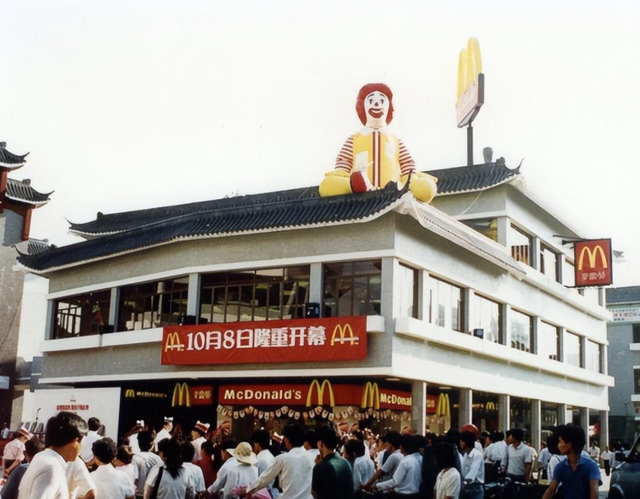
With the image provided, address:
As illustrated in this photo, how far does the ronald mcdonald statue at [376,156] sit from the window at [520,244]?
5856mm

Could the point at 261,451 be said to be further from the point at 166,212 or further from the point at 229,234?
the point at 166,212

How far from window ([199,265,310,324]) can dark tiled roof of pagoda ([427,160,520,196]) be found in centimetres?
805

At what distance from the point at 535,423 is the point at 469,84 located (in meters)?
12.2

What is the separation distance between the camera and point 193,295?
76.2 feet

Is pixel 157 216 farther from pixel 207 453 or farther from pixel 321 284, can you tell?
pixel 207 453

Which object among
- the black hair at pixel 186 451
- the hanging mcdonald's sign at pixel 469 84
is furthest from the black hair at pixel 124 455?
the hanging mcdonald's sign at pixel 469 84

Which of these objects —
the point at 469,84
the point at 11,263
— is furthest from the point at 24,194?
the point at 469,84

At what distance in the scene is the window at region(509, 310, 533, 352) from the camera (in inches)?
1097

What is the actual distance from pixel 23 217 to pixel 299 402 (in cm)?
2258

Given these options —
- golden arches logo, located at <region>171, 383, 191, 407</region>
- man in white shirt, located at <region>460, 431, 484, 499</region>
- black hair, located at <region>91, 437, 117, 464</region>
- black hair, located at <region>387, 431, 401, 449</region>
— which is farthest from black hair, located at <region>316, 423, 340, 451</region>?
golden arches logo, located at <region>171, 383, 191, 407</region>

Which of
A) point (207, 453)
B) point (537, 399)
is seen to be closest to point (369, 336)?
point (207, 453)

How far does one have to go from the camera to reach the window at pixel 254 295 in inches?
870

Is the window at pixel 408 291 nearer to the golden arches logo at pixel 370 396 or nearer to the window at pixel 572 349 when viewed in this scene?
the golden arches logo at pixel 370 396

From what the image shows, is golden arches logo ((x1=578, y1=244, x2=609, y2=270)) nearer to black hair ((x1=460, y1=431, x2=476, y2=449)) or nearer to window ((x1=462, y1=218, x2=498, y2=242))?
window ((x1=462, y1=218, x2=498, y2=242))
